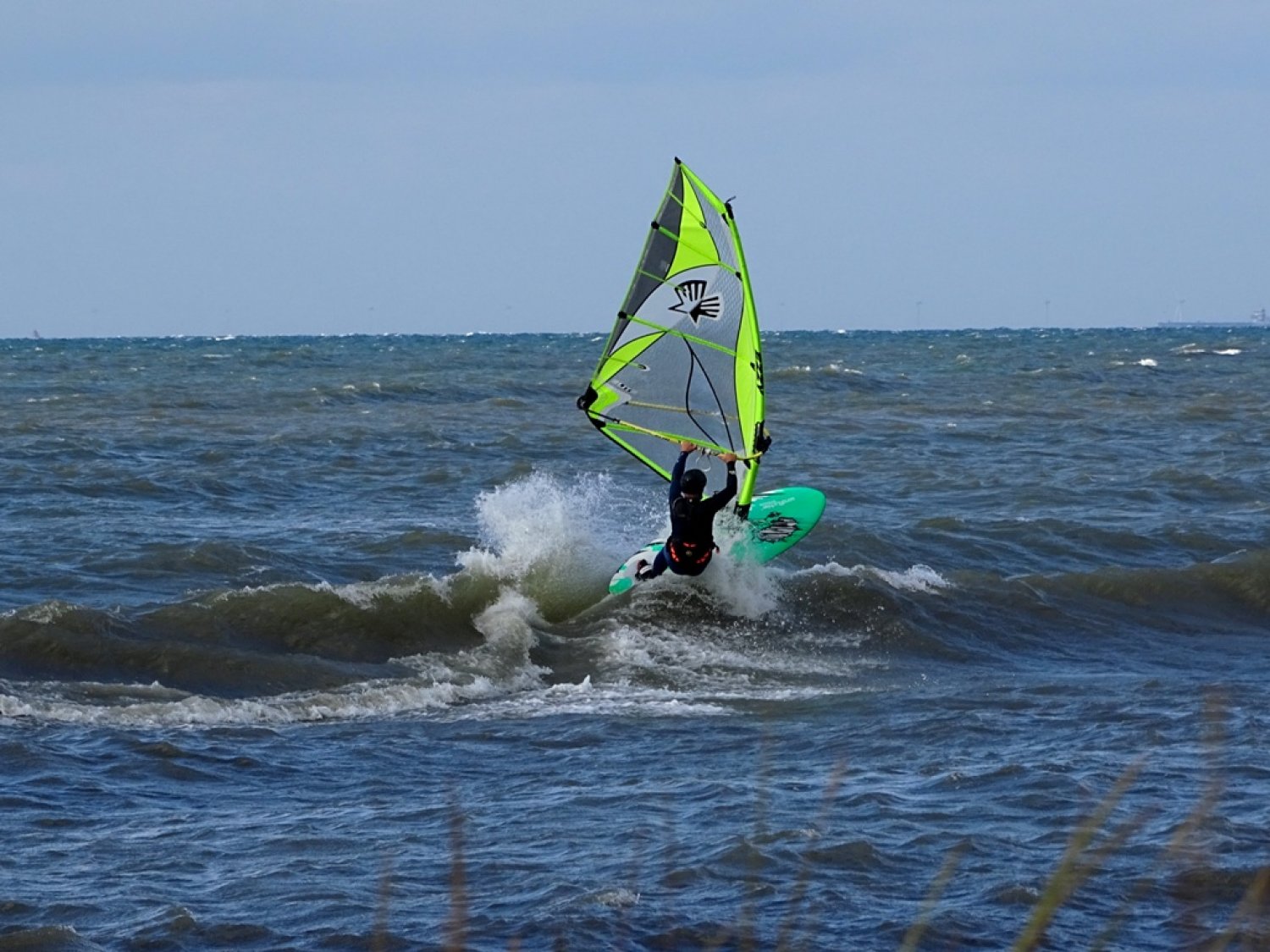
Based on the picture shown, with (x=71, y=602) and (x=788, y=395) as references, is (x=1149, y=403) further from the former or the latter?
(x=71, y=602)

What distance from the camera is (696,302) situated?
42.7 feet

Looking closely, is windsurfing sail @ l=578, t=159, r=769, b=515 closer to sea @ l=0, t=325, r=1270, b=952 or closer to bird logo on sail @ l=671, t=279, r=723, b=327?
bird logo on sail @ l=671, t=279, r=723, b=327

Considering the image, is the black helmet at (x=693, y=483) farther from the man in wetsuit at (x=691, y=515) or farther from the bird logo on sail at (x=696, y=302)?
the bird logo on sail at (x=696, y=302)

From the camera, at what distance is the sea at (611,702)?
20.1ft

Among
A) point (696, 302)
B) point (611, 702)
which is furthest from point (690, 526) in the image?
point (611, 702)

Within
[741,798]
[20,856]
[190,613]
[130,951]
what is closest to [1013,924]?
[741,798]

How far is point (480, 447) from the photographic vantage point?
24.7 m

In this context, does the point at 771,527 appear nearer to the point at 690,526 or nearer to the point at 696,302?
the point at 690,526

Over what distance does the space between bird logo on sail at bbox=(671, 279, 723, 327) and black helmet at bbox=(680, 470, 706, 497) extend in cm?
133

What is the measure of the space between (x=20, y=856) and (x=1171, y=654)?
871 cm

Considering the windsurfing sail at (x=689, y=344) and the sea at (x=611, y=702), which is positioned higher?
the windsurfing sail at (x=689, y=344)

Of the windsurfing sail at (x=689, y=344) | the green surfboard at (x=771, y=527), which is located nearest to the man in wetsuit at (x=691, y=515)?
the windsurfing sail at (x=689, y=344)

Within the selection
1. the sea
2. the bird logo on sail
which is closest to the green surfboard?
the sea

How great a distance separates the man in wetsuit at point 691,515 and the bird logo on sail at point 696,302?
1.08m
